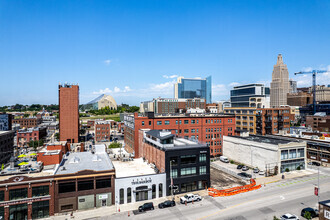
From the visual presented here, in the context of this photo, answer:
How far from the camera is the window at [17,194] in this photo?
36.4 m

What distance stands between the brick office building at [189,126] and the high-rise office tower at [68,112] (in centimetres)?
3704

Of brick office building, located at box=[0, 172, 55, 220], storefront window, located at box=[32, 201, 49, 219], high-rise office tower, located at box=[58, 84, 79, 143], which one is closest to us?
brick office building, located at box=[0, 172, 55, 220]

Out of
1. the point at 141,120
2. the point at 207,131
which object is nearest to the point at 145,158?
the point at 141,120

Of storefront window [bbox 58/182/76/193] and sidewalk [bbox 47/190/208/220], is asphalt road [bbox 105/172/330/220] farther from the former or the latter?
storefront window [bbox 58/182/76/193]

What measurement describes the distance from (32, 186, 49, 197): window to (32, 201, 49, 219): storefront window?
5.09ft

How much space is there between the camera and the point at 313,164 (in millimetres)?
71375

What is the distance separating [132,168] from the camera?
5197 cm

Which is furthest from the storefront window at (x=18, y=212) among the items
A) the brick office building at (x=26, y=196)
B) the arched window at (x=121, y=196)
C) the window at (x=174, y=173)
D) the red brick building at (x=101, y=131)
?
the red brick building at (x=101, y=131)

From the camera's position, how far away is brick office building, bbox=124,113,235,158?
7512cm

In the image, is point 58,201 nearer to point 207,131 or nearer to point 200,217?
point 200,217

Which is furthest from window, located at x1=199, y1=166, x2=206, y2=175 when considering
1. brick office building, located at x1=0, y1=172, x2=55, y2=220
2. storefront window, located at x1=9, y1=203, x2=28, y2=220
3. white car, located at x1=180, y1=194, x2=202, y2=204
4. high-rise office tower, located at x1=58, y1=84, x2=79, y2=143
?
high-rise office tower, located at x1=58, y1=84, x2=79, y2=143

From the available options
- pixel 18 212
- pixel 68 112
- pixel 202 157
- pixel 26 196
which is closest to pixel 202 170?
pixel 202 157

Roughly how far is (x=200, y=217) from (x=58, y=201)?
26814 mm

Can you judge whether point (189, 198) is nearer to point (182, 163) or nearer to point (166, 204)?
point (166, 204)
